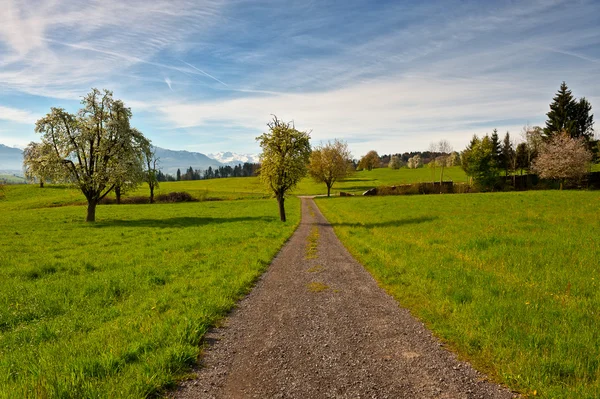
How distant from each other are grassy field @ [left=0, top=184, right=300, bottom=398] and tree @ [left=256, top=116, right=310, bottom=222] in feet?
39.4

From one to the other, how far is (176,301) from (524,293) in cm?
1085

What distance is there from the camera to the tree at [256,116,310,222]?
107 ft

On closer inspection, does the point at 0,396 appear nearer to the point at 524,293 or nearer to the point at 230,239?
the point at 524,293

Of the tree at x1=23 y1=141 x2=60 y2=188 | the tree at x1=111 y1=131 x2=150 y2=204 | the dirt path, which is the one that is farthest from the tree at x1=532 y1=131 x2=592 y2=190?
the tree at x1=23 y1=141 x2=60 y2=188

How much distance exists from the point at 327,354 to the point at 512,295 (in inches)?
257

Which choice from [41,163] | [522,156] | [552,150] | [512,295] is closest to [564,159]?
[552,150]

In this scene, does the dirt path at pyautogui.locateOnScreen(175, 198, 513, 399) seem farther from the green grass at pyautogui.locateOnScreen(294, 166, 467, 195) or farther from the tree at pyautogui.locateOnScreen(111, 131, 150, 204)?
the green grass at pyautogui.locateOnScreen(294, 166, 467, 195)

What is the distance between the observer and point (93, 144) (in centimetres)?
3678

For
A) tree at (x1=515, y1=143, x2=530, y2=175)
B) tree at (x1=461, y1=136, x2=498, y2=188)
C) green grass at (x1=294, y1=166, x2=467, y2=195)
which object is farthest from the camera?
green grass at (x1=294, y1=166, x2=467, y2=195)

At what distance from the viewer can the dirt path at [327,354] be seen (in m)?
5.41

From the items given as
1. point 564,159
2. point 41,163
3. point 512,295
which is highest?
point 564,159

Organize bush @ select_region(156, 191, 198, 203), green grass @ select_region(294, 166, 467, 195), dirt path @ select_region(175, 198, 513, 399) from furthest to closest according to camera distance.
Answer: green grass @ select_region(294, 166, 467, 195)
bush @ select_region(156, 191, 198, 203)
dirt path @ select_region(175, 198, 513, 399)

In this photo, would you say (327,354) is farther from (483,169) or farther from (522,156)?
(522,156)

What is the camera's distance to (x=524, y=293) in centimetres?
962
